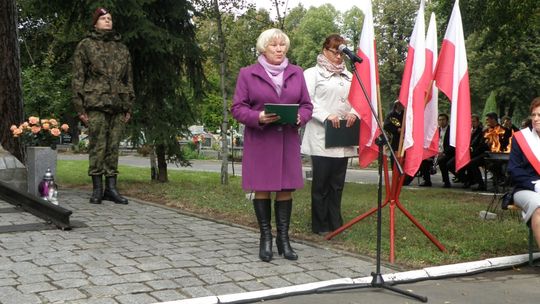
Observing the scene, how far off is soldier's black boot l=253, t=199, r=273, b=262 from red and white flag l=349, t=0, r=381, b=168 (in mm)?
1180

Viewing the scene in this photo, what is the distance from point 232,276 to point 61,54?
777 centimetres

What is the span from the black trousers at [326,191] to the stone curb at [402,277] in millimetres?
1632

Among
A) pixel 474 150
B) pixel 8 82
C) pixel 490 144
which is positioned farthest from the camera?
pixel 474 150

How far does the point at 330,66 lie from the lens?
6.28 m

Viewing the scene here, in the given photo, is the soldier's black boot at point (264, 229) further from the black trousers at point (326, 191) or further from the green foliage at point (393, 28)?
the green foliage at point (393, 28)

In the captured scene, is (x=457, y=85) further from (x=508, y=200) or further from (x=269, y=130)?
(x=269, y=130)

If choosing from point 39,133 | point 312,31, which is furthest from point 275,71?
point 312,31

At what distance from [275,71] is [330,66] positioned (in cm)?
119

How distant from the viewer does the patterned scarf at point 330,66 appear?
20.6 ft

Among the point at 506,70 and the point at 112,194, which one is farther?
the point at 506,70

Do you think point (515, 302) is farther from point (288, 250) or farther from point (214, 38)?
point (214, 38)

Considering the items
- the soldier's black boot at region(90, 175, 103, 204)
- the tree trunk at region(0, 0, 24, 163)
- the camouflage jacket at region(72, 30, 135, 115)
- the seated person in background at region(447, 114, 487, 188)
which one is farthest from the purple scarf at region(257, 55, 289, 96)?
the seated person in background at region(447, 114, 487, 188)

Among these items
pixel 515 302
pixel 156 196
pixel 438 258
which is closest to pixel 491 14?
pixel 156 196

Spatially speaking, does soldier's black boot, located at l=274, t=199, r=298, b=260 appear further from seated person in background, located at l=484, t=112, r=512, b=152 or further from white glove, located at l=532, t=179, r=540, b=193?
seated person in background, located at l=484, t=112, r=512, b=152
